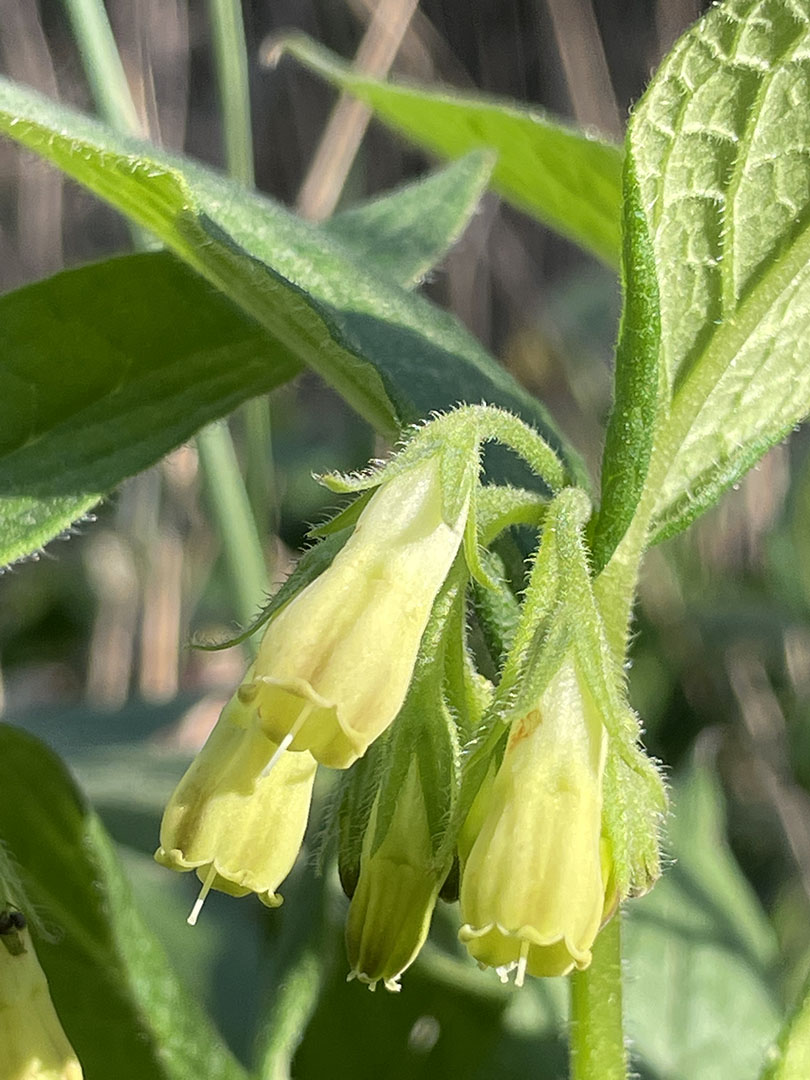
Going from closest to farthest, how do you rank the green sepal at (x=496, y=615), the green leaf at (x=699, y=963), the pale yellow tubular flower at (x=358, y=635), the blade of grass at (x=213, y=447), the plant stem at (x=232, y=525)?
1. the pale yellow tubular flower at (x=358, y=635)
2. the green sepal at (x=496, y=615)
3. the green leaf at (x=699, y=963)
4. the blade of grass at (x=213, y=447)
5. the plant stem at (x=232, y=525)

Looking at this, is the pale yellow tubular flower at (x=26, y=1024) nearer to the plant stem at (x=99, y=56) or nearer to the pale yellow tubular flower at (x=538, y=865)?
the pale yellow tubular flower at (x=538, y=865)

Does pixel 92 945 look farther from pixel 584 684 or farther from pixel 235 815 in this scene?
pixel 584 684

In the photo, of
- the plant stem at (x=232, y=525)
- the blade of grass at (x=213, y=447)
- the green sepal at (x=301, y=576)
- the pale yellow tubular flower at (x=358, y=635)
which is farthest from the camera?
the plant stem at (x=232, y=525)

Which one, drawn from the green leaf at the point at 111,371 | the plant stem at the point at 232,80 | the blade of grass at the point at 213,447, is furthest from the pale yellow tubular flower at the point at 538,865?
the plant stem at the point at 232,80

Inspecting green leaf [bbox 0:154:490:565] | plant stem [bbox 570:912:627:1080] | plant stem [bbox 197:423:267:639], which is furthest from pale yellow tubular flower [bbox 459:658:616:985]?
plant stem [bbox 197:423:267:639]

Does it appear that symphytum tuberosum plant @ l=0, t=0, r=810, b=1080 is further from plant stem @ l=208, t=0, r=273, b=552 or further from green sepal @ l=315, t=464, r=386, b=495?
plant stem @ l=208, t=0, r=273, b=552

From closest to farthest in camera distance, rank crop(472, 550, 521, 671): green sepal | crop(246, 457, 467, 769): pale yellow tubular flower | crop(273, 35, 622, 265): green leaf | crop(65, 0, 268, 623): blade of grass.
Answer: crop(246, 457, 467, 769): pale yellow tubular flower
crop(472, 550, 521, 671): green sepal
crop(273, 35, 622, 265): green leaf
crop(65, 0, 268, 623): blade of grass
